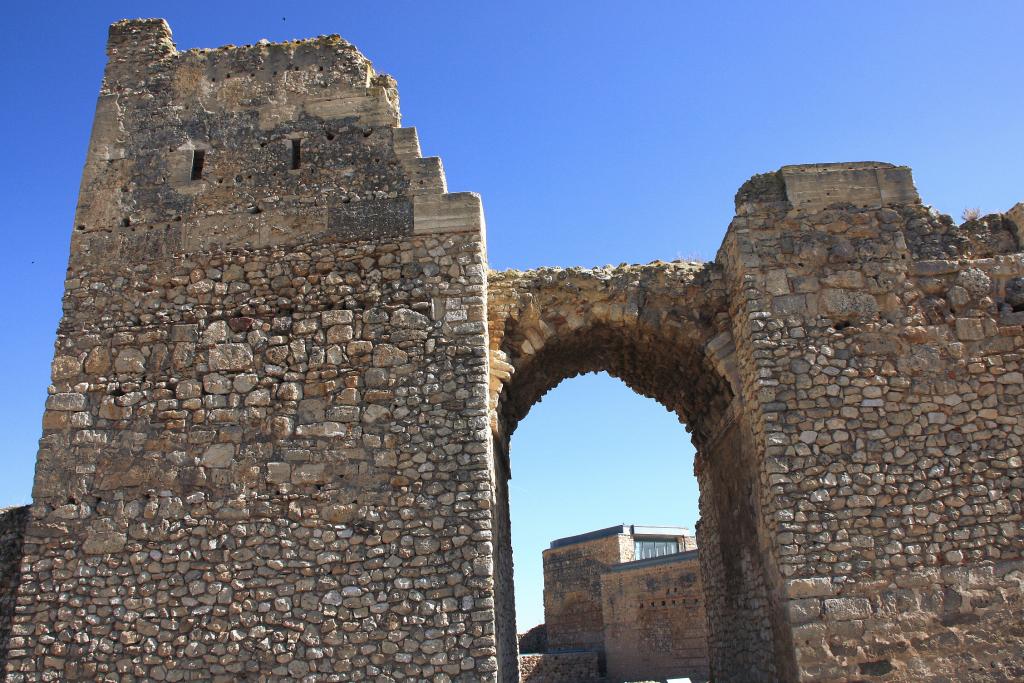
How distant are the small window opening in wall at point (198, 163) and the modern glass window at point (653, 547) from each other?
19697 millimetres

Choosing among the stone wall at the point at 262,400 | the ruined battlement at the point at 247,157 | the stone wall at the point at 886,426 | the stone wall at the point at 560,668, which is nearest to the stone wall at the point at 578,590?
the stone wall at the point at 560,668

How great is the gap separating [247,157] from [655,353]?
5.32 meters

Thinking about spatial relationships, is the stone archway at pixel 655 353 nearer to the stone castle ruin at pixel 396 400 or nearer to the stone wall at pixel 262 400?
the stone castle ruin at pixel 396 400

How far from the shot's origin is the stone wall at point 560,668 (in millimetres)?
21375

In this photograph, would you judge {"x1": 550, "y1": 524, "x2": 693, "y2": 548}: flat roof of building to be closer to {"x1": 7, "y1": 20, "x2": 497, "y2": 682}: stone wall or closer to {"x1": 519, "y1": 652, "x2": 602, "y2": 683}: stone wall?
{"x1": 519, "y1": 652, "x2": 602, "y2": 683}: stone wall

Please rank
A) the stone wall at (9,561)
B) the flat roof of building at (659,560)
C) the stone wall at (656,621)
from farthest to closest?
the flat roof of building at (659,560), the stone wall at (656,621), the stone wall at (9,561)

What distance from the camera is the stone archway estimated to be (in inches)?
348

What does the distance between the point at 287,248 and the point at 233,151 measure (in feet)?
4.80

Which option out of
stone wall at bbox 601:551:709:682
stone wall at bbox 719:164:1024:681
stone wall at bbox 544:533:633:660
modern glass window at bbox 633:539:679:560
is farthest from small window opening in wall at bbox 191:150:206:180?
modern glass window at bbox 633:539:679:560

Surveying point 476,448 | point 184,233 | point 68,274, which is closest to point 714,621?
point 476,448

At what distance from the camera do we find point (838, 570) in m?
7.60

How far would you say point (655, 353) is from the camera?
33.4 feet

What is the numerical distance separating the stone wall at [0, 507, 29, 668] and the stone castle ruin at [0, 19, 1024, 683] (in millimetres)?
33

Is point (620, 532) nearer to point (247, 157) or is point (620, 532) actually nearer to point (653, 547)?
point (653, 547)
